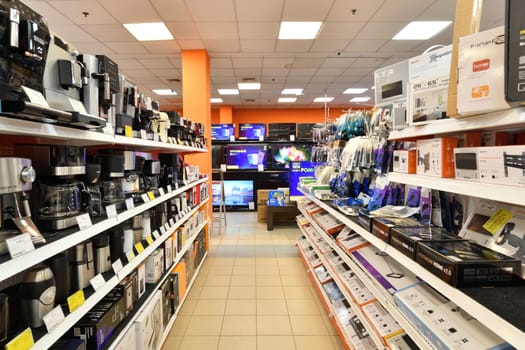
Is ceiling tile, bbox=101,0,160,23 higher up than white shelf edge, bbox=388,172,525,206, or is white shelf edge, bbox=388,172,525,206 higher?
ceiling tile, bbox=101,0,160,23

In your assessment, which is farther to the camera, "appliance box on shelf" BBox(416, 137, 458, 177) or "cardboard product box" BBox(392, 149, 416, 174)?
"cardboard product box" BBox(392, 149, 416, 174)

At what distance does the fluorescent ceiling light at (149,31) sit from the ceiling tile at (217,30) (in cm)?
59

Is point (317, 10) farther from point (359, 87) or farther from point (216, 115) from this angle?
point (216, 115)

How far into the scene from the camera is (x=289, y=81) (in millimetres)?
8234

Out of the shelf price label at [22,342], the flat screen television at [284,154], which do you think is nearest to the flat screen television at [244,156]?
the flat screen television at [284,154]

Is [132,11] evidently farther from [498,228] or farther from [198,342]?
[498,228]

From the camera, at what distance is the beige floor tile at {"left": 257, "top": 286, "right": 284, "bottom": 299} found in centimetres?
331

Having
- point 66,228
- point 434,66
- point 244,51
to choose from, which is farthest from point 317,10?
point 66,228

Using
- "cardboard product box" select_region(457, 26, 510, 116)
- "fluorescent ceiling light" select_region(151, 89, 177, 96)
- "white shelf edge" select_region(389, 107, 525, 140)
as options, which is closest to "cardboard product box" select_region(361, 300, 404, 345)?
"white shelf edge" select_region(389, 107, 525, 140)

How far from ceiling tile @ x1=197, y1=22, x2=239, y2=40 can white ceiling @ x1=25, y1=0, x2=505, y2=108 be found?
2cm

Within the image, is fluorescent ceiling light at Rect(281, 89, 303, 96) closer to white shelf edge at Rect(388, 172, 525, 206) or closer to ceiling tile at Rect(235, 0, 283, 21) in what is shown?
ceiling tile at Rect(235, 0, 283, 21)

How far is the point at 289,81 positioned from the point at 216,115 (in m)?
6.18

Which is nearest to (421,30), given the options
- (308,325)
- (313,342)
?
(308,325)

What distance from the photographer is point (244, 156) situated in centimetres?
809
